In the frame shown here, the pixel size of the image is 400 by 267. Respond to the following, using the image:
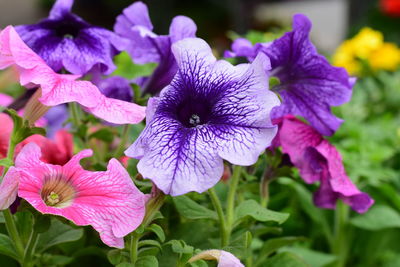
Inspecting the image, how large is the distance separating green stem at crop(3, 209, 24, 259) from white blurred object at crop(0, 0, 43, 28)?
724 cm

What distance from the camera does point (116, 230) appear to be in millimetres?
481

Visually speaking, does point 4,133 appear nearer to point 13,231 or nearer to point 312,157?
point 13,231

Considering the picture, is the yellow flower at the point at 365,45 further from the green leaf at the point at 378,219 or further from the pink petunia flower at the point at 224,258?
the pink petunia flower at the point at 224,258

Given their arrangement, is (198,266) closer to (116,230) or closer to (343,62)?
(116,230)

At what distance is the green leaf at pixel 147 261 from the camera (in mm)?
504

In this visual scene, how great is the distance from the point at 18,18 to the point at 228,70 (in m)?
7.59

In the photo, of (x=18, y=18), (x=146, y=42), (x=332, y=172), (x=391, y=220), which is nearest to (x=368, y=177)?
(x=391, y=220)

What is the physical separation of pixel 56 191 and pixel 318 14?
6519mm

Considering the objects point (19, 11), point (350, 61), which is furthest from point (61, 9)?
point (19, 11)

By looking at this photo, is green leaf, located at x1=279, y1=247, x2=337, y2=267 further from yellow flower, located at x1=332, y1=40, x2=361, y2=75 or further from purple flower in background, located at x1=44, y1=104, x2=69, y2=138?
yellow flower, located at x1=332, y1=40, x2=361, y2=75

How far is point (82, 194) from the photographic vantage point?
512 millimetres

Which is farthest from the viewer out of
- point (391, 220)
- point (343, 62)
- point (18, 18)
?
point (18, 18)

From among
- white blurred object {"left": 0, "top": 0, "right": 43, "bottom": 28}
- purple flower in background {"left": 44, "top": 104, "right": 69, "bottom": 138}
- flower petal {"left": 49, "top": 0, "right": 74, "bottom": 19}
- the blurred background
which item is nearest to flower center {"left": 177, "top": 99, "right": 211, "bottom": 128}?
flower petal {"left": 49, "top": 0, "right": 74, "bottom": 19}

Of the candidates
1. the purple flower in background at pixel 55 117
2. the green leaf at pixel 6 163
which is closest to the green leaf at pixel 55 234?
the green leaf at pixel 6 163
